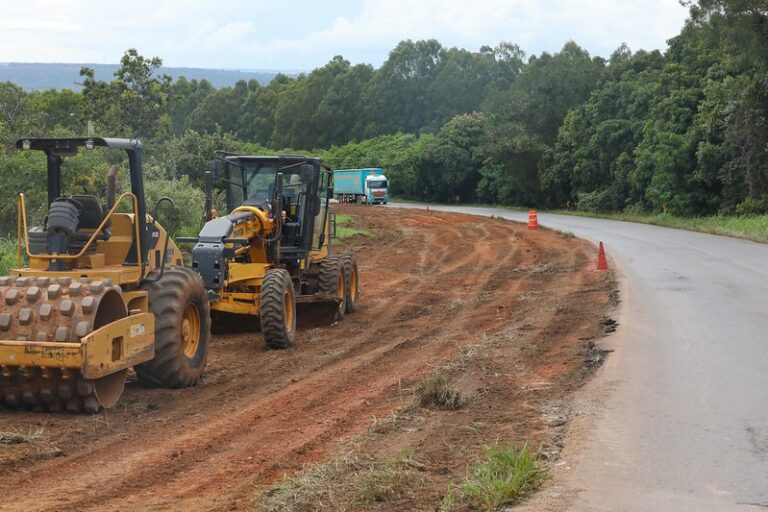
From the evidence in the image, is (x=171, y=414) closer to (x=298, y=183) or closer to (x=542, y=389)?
(x=542, y=389)

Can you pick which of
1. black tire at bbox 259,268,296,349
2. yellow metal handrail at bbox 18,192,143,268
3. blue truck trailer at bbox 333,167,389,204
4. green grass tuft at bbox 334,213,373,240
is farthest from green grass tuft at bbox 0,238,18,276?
blue truck trailer at bbox 333,167,389,204

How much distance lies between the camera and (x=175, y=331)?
34.9 ft

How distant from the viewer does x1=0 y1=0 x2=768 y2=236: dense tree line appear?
3819cm

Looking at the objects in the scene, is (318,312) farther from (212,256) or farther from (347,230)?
(347,230)

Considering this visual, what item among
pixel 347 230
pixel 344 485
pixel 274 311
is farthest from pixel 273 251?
pixel 347 230

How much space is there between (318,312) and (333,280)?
610 millimetres

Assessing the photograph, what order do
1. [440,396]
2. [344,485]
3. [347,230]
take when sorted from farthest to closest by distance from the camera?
[347,230], [440,396], [344,485]

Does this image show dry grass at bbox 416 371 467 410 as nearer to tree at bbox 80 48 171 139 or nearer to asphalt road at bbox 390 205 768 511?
asphalt road at bbox 390 205 768 511

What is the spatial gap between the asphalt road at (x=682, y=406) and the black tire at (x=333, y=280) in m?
4.85

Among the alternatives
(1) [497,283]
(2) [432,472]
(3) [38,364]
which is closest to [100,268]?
(3) [38,364]

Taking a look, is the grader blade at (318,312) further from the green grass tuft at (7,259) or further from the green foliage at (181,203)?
the green foliage at (181,203)

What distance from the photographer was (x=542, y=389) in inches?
416

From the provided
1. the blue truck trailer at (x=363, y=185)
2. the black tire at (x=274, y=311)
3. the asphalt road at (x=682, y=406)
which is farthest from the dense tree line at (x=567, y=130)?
the asphalt road at (x=682, y=406)

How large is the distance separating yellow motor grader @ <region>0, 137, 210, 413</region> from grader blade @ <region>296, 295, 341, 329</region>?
5021 mm
